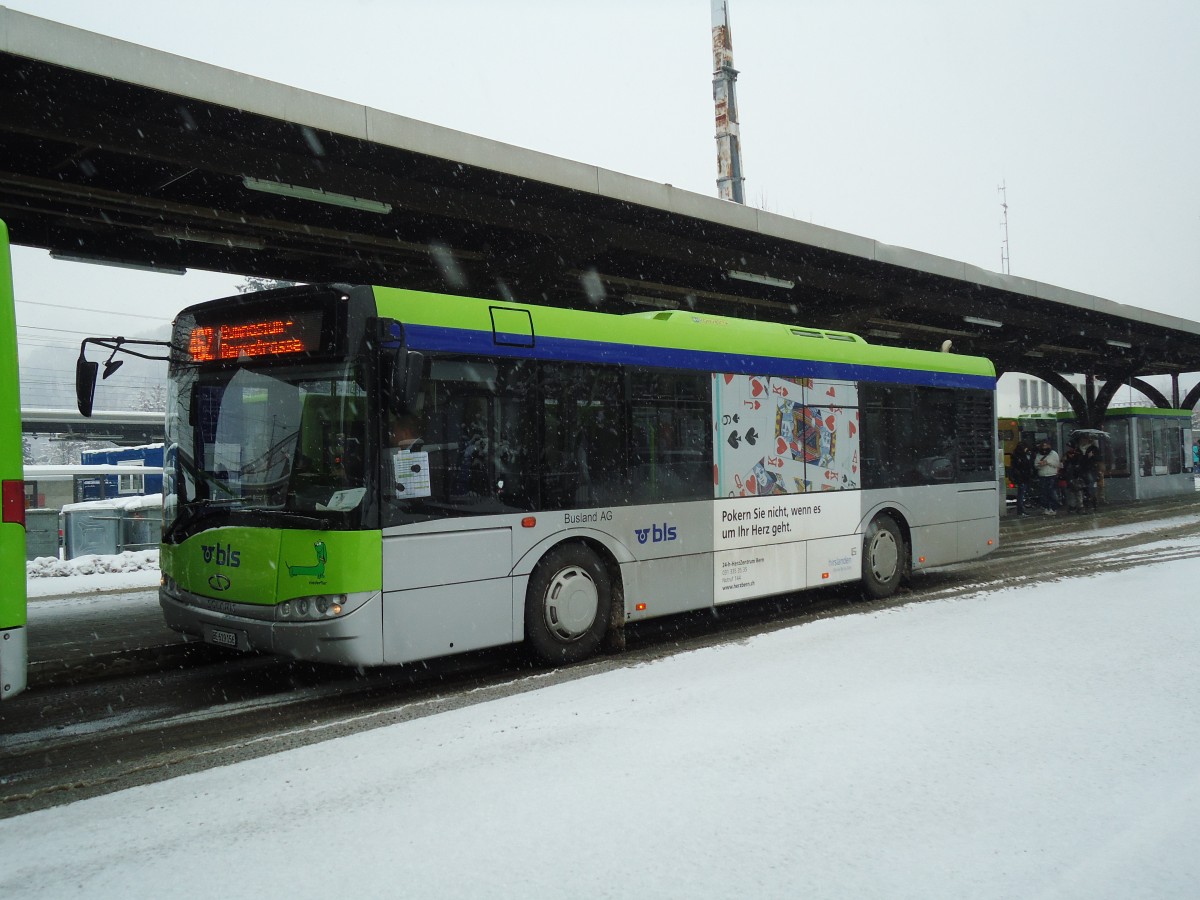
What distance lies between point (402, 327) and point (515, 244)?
8.87 m

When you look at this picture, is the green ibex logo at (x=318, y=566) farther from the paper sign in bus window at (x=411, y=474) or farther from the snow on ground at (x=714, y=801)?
the snow on ground at (x=714, y=801)

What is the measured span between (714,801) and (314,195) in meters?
9.00

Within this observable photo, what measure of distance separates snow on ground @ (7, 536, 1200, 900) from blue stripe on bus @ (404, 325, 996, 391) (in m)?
2.60

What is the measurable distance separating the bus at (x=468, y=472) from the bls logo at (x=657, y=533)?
2 centimetres

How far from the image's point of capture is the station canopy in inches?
328

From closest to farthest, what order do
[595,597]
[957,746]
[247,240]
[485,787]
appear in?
[485,787] → [957,746] → [595,597] → [247,240]

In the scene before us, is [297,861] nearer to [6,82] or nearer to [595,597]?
[595,597]

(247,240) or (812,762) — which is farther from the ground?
(247,240)

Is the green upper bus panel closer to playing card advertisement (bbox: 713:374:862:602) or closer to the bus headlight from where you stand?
playing card advertisement (bbox: 713:374:862:602)

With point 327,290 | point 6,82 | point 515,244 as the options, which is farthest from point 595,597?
point 515,244

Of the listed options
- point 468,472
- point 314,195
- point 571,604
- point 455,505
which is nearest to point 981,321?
point 314,195

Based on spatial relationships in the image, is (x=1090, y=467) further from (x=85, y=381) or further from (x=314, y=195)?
(x=85, y=381)

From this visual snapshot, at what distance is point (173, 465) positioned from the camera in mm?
6980

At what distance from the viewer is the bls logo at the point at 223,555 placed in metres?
6.37
